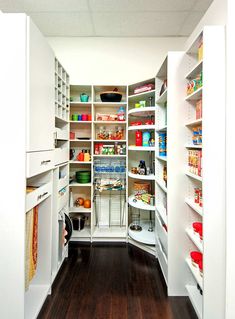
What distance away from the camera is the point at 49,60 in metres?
1.69

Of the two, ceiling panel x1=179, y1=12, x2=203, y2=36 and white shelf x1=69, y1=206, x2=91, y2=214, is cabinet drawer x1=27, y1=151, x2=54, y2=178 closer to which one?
white shelf x1=69, y1=206, x2=91, y2=214

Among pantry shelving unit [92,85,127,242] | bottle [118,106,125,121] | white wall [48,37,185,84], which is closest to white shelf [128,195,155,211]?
pantry shelving unit [92,85,127,242]

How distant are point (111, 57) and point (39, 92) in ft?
5.95

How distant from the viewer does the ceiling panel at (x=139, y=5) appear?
213 cm

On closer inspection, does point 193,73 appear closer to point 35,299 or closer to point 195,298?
point 195,298

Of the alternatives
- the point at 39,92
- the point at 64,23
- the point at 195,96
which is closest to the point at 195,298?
the point at 195,96

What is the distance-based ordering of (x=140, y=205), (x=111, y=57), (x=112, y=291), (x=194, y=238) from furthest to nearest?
(x=111, y=57), (x=140, y=205), (x=112, y=291), (x=194, y=238)

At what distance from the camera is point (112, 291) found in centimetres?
184

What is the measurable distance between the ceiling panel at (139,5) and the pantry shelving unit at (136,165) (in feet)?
2.43

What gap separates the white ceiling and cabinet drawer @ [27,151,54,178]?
1.71 meters
